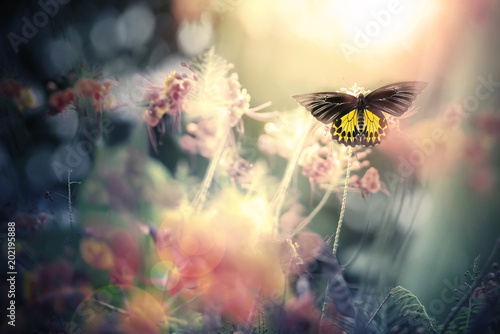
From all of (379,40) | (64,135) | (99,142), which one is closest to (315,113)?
(379,40)

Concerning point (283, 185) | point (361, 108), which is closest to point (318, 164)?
point (283, 185)

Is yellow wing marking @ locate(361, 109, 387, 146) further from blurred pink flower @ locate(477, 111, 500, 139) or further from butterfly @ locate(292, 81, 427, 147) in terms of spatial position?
blurred pink flower @ locate(477, 111, 500, 139)

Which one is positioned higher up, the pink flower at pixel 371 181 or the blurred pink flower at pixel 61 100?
the pink flower at pixel 371 181

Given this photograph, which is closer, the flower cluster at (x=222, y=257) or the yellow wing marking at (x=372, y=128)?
the yellow wing marking at (x=372, y=128)

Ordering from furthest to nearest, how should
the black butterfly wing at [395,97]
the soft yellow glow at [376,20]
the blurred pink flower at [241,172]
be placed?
the blurred pink flower at [241,172] → the soft yellow glow at [376,20] → the black butterfly wing at [395,97]

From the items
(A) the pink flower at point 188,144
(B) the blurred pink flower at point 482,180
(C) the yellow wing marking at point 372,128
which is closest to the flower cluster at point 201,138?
(A) the pink flower at point 188,144

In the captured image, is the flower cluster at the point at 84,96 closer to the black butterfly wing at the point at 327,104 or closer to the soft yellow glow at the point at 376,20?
the black butterfly wing at the point at 327,104

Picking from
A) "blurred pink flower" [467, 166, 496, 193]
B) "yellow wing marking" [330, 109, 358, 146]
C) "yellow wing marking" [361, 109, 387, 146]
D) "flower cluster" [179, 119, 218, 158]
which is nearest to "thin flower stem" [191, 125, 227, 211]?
"flower cluster" [179, 119, 218, 158]
